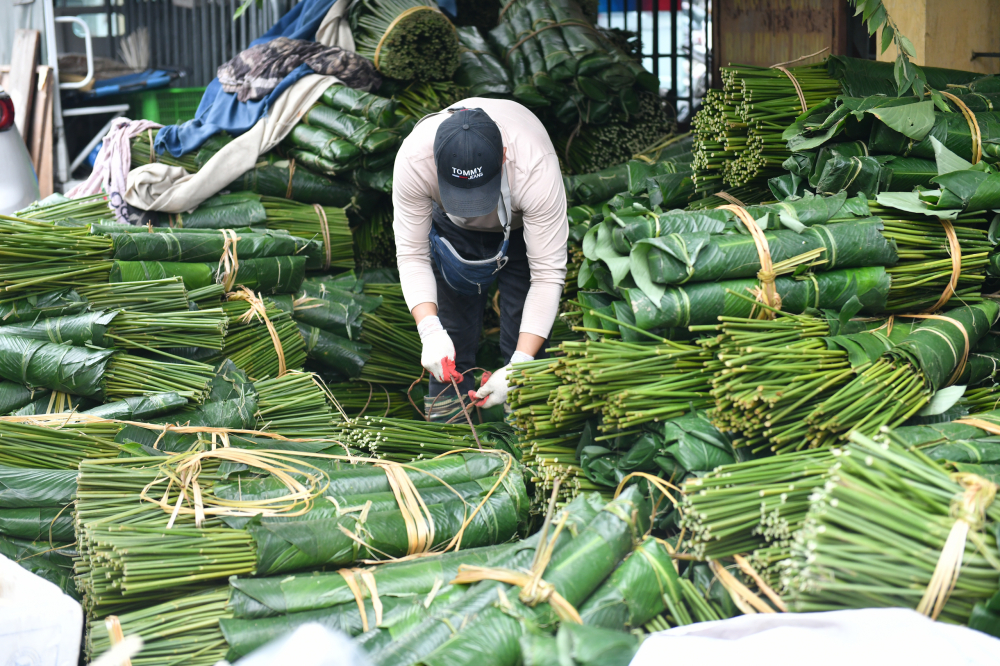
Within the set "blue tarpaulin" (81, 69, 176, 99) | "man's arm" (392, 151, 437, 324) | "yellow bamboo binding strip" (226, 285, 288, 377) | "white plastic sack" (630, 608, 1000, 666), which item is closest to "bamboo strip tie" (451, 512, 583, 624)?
"white plastic sack" (630, 608, 1000, 666)

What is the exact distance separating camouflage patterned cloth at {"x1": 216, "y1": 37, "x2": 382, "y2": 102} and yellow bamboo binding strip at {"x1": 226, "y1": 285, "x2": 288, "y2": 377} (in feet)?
4.69

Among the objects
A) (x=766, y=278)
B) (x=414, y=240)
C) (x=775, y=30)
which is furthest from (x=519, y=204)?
(x=775, y=30)

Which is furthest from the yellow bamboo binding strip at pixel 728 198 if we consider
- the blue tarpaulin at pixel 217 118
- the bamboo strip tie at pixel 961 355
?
the blue tarpaulin at pixel 217 118

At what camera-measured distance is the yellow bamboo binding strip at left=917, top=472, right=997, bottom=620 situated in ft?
5.29

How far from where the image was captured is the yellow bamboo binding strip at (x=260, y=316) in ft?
10.9

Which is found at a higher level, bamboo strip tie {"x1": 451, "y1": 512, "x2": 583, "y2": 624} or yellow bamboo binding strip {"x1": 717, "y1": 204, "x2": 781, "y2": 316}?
yellow bamboo binding strip {"x1": 717, "y1": 204, "x2": 781, "y2": 316}

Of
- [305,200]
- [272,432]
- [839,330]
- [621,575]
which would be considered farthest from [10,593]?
[305,200]

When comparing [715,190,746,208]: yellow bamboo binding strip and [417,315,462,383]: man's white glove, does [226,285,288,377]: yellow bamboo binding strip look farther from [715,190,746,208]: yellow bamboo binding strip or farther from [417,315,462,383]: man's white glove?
[715,190,746,208]: yellow bamboo binding strip

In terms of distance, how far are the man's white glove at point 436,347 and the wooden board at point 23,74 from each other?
4.09 meters

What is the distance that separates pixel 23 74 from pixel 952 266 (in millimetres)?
5857

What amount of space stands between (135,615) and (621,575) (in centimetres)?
117

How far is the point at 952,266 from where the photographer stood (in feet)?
8.41

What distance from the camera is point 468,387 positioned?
3.62m

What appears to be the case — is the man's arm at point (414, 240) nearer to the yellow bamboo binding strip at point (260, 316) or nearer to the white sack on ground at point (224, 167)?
the yellow bamboo binding strip at point (260, 316)
